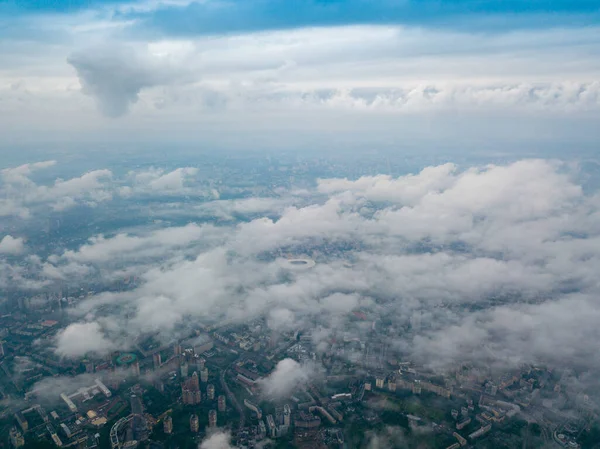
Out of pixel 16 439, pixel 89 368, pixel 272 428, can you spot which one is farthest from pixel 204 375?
pixel 16 439

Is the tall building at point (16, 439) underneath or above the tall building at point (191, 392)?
above

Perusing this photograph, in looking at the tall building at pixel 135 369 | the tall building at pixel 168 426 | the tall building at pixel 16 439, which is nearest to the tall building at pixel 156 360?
the tall building at pixel 135 369

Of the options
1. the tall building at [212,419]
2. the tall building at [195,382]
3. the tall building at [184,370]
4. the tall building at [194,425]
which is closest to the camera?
the tall building at [194,425]

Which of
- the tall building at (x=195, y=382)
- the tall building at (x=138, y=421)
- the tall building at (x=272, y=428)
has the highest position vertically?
the tall building at (x=195, y=382)

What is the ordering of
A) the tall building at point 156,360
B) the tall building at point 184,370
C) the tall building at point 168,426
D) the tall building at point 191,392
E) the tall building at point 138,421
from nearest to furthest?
1. the tall building at point 138,421
2. the tall building at point 168,426
3. the tall building at point 191,392
4. the tall building at point 184,370
5. the tall building at point 156,360

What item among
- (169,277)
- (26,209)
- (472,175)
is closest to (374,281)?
(169,277)

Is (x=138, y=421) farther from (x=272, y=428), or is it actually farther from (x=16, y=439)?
(x=272, y=428)

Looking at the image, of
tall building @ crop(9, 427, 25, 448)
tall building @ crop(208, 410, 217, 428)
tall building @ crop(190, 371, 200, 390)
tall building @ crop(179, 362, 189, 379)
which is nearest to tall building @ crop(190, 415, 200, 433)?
tall building @ crop(208, 410, 217, 428)

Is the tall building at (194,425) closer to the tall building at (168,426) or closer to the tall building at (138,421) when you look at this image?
the tall building at (168,426)

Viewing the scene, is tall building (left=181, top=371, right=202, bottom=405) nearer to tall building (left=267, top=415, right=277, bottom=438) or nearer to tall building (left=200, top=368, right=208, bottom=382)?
tall building (left=200, top=368, right=208, bottom=382)

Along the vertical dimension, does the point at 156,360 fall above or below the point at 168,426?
above

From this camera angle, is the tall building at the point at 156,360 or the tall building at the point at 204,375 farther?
the tall building at the point at 156,360

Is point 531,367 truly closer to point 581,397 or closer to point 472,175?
point 581,397
